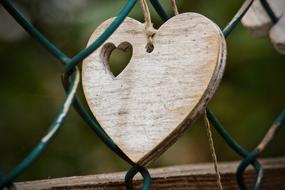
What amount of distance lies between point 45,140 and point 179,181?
24 cm

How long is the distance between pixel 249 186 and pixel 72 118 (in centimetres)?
92

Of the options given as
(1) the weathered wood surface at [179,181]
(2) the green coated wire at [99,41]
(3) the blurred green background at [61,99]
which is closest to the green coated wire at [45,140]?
(2) the green coated wire at [99,41]

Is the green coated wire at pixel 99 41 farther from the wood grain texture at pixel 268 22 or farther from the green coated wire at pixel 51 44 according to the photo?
the wood grain texture at pixel 268 22

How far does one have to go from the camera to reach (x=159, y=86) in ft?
1.76

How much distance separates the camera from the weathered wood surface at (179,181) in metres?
0.60

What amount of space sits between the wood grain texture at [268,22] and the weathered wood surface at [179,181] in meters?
0.13

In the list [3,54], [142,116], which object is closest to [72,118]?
[3,54]

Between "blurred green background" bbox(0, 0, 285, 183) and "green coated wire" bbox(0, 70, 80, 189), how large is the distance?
39.7 inches

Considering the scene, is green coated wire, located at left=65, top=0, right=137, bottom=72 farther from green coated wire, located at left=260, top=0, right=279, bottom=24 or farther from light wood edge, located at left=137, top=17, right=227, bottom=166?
green coated wire, located at left=260, top=0, right=279, bottom=24

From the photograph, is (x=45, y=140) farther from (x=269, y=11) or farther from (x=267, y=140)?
(x=269, y=11)

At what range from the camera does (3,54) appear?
1.53 m

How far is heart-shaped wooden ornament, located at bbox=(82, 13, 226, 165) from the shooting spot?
0.53m

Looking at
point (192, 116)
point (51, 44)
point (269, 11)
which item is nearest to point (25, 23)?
point (51, 44)

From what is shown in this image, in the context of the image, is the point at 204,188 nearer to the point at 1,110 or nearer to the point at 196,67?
the point at 196,67
